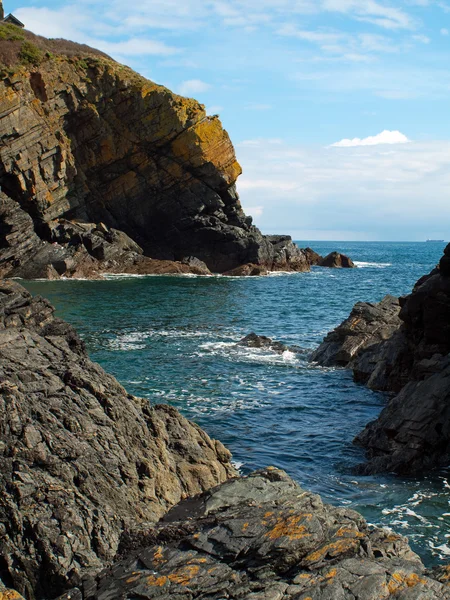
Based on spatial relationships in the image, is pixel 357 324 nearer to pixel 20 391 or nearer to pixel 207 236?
pixel 20 391

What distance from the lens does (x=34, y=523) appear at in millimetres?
8320

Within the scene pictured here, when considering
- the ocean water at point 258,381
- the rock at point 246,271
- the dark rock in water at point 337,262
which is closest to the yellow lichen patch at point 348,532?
the ocean water at point 258,381

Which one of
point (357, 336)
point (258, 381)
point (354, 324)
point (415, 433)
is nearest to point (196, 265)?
point (354, 324)

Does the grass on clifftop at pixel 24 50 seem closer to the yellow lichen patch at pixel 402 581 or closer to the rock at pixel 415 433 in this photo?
the rock at pixel 415 433

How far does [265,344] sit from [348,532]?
24.4m

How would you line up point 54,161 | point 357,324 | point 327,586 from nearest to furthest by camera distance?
1. point 327,586
2. point 357,324
3. point 54,161

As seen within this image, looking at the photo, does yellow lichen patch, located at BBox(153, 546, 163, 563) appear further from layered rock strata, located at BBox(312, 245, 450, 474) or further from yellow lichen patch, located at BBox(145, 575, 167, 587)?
layered rock strata, located at BBox(312, 245, 450, 474)

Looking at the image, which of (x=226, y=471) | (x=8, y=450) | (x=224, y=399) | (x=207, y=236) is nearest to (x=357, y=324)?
(x=224, y=399)

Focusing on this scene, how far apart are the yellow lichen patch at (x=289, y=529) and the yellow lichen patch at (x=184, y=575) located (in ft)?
3.31

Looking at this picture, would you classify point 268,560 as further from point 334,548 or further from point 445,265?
point 445,265

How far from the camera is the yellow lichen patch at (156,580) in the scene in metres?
7.09

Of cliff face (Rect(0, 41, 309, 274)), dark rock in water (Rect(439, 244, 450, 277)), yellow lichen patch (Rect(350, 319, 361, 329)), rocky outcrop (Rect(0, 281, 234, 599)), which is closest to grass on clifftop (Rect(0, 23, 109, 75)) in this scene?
cliff face (Rect(0, 41, 309, 274))

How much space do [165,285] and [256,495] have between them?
1998 inches

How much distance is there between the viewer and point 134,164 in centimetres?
7656
